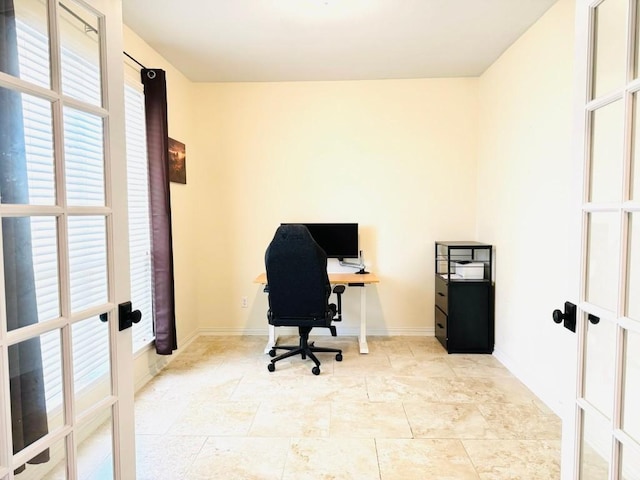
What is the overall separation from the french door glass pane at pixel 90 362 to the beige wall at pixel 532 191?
87.6 inches

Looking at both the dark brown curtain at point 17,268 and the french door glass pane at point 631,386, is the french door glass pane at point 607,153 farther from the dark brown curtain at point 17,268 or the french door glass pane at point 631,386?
the dark brown curtain at point 17,268

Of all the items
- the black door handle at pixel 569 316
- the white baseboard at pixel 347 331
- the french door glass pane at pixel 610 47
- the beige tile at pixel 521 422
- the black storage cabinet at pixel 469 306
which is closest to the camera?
the french door glass pane at pixel 610 47

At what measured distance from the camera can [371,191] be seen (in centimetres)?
381

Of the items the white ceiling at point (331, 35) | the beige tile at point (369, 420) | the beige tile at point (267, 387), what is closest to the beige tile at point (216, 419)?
the beige tile at point (267, 387)

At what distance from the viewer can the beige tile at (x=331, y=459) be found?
178 cm

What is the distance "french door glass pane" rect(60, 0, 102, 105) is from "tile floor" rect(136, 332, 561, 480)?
179 centimetres

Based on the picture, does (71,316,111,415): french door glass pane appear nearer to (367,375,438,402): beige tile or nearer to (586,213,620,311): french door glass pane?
(586,213,620,311): french door glass pane

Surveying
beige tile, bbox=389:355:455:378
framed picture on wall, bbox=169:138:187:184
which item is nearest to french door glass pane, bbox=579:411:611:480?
beige tile, bbox=389:355:455:378

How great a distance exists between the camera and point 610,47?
3.76 feet

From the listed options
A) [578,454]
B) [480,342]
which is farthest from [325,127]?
[578,454]

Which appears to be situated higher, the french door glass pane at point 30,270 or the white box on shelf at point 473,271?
the french door glass pane at point 30,270

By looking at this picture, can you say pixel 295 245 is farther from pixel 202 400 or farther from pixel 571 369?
pixel 571 369

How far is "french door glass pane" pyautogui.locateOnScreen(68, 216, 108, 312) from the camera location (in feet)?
3.80

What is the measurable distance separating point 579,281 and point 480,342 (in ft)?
7.70
